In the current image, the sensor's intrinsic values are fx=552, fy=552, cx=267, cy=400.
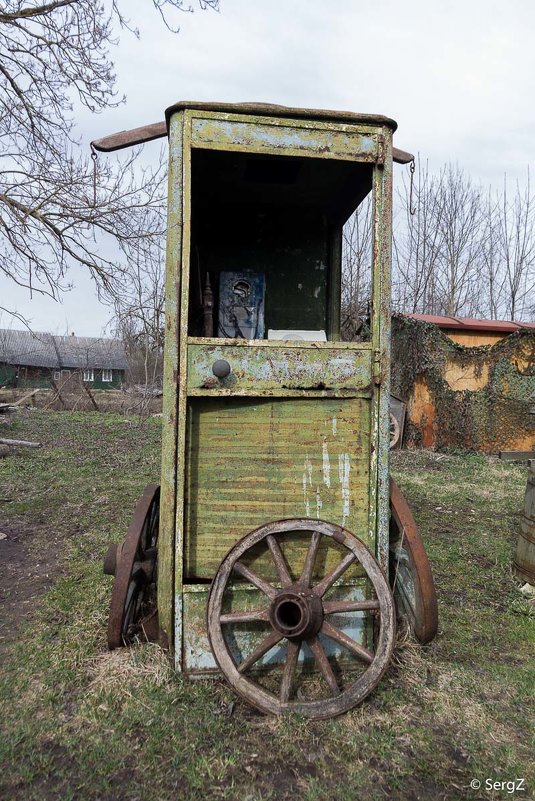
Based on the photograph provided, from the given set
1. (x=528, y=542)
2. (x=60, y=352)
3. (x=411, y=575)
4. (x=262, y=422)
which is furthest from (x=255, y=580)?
(x=60, y=352)

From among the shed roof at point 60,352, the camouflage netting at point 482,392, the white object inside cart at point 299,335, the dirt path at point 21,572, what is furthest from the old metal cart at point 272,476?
the shed roof at point 60,352

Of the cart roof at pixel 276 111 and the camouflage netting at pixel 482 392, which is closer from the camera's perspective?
the cart roof at pixel 276 111

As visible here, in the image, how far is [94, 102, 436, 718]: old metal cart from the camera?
2.81 meters

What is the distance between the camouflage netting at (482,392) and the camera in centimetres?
1146

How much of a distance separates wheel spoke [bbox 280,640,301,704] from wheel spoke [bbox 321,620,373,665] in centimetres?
15

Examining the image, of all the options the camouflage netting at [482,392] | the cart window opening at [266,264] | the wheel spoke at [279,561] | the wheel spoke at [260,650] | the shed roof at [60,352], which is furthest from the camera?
the shed roof at [60,352]

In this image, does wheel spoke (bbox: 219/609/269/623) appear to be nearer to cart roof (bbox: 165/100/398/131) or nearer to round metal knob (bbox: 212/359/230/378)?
round metal knob (bbox: 212/359/230/378)

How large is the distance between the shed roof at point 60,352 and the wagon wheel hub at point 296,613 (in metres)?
42.5

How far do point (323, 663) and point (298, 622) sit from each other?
0.22 m

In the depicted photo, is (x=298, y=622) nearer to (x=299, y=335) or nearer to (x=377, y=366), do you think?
(x=377, y=366)

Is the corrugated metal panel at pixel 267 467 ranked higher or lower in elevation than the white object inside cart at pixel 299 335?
lower

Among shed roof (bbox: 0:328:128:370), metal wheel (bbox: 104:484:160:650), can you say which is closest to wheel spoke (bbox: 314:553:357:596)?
metal wheel (bbox: 104:484:160:650)

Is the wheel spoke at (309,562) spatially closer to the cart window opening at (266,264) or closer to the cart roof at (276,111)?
the cart window opening at (266,264)

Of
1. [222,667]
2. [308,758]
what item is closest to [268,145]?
[222,667]
